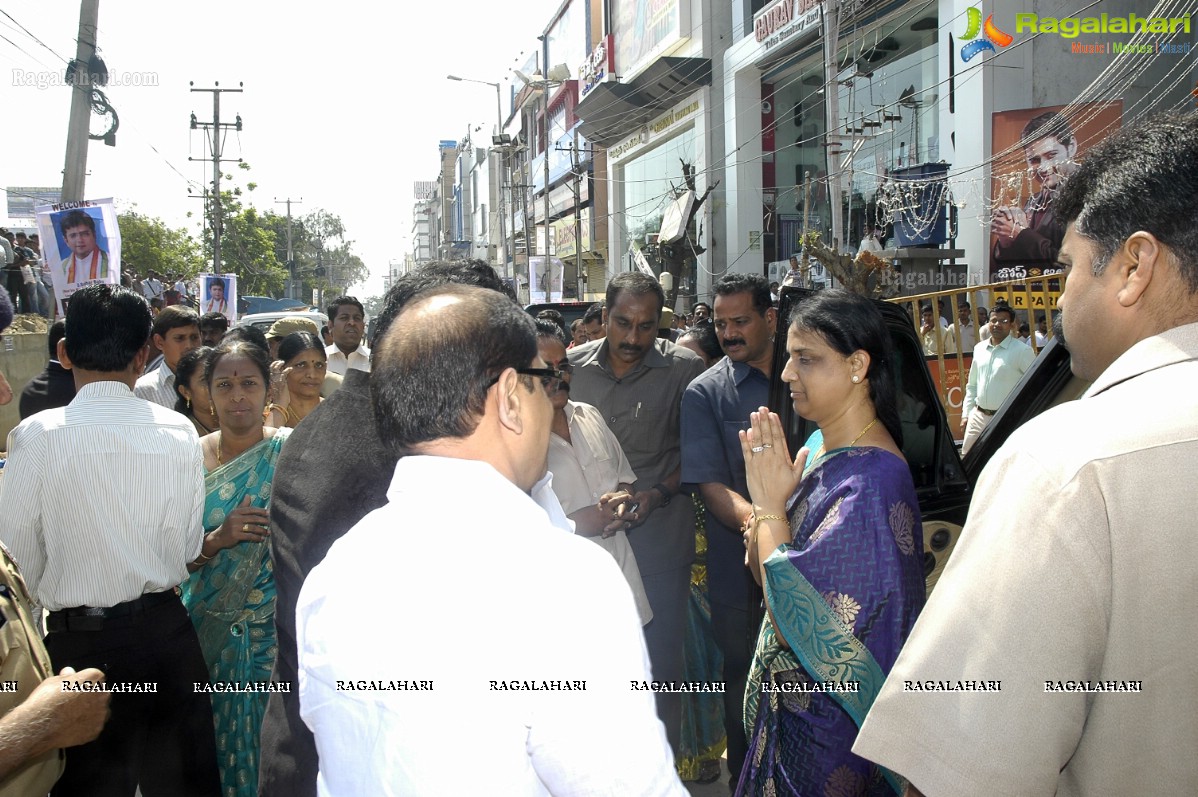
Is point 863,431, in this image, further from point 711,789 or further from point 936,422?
point 711,789

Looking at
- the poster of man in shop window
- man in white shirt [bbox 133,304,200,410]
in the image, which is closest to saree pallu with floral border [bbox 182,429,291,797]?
man in white shirt [bbox 133,304,200,410]

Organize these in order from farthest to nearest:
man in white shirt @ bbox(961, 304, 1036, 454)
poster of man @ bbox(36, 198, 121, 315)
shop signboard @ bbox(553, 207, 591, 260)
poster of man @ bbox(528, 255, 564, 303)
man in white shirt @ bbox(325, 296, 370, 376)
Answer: shop signboard @ bbox(553, 207, 591, 260), poster of man @ bbox(528, 255, 564, 303), poster of man @ bbox(36, 198, 121, 315), man in white shirt @ bbox(961, 304, 1036, 454), man in white shirt @ bbox(325, 296, 370, 376)

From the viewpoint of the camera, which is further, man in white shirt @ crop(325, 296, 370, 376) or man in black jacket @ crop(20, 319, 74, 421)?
man in white shirt @ crop(325, 296, 370, 376)

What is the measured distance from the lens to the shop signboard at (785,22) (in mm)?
22281

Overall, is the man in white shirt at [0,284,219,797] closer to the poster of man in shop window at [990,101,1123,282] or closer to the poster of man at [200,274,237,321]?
the poster of man at [200,274,237,321]

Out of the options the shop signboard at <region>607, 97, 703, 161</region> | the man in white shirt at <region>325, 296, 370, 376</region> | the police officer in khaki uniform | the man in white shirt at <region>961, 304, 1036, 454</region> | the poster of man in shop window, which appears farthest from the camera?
the shop signboard at <region>607, 97, 703, 161</region>

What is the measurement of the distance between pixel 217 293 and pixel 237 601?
12.8m

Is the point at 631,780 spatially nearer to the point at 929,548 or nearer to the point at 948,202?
the point at 929,548

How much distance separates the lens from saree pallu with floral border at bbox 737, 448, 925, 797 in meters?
2.04

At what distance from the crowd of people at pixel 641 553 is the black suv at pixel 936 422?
362 mm

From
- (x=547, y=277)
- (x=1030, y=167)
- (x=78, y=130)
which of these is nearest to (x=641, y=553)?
(x=78, y=130)

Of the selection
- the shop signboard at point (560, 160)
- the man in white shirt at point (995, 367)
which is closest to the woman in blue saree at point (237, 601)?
the man in white shirt at point (995, 367)

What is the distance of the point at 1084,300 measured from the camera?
4.57 ft

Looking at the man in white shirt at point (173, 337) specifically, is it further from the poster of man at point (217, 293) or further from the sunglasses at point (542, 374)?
the poster of man at point (217, 293)
